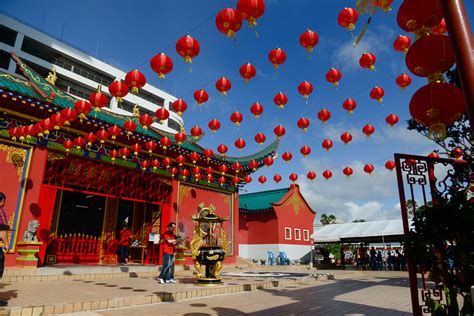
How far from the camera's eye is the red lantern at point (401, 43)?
236 inches

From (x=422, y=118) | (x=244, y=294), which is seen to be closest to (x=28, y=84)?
(x=244, y=294)

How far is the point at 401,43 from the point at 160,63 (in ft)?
15.3

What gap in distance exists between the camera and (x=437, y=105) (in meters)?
3.29

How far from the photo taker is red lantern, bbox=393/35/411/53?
5985mm

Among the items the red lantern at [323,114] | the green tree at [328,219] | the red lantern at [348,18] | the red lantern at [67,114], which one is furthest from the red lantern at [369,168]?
the green tree at [328,219]

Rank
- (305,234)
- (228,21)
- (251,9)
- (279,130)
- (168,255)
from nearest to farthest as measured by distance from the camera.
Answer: (251,9), (228,21), (168,255), (279,130), (305,234)

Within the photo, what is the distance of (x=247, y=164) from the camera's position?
54.2 ft

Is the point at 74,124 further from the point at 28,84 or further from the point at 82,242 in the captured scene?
the point at 82,242

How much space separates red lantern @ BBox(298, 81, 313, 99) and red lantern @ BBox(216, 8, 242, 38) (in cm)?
259

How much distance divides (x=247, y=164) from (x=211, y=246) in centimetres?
831

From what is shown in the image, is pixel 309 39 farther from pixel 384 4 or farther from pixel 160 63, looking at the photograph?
pixel 160 63

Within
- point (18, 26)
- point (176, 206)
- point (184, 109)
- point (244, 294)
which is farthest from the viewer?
point (18, 26)

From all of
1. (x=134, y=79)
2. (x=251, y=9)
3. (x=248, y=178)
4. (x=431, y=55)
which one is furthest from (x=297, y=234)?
(x=431, y=55)

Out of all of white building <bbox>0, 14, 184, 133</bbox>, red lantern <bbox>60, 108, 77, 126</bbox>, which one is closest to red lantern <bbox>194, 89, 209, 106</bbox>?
red lantern <bbox>60, 108, 77, 126</bbox>
